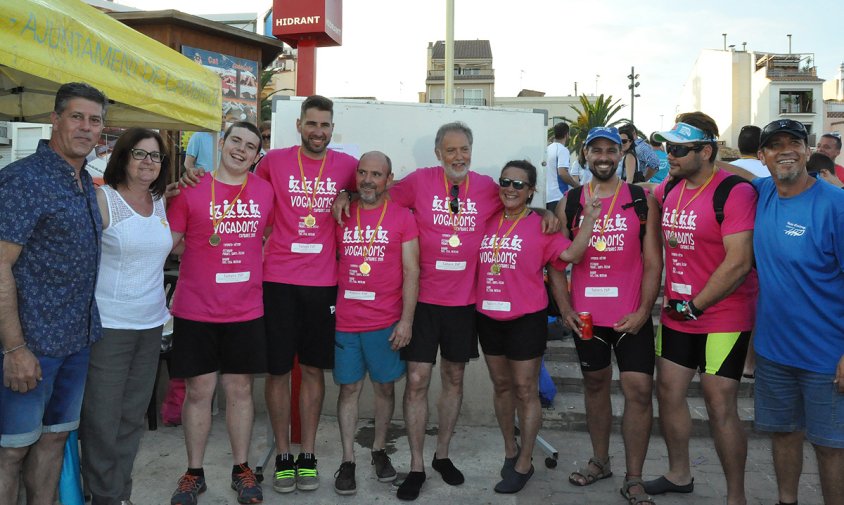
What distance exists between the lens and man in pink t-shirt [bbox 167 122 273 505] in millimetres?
3617

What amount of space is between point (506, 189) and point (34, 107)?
11.4ft

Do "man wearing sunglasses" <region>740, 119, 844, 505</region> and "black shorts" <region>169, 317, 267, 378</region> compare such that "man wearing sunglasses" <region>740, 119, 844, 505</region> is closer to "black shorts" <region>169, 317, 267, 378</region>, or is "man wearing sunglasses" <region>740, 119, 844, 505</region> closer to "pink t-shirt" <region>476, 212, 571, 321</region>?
"pink t-shirt" <region>476, 212, 571, 321</region>

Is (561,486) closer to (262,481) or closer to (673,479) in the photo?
(673,479)

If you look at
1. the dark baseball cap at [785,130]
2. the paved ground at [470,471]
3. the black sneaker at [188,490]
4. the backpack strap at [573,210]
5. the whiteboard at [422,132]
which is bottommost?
the paved ground at [470,471]

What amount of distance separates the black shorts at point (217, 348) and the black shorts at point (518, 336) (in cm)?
141

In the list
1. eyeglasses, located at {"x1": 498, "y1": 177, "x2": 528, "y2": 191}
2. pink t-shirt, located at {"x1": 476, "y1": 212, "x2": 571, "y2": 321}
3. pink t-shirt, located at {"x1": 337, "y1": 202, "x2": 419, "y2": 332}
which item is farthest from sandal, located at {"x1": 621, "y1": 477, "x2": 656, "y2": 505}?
eyeglasses, located at {"x1": 498, "y1": 177, "x2": 528, "y2": 191}

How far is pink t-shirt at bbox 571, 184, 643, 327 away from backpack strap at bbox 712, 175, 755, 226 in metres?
0.46

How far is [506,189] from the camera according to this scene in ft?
12.7

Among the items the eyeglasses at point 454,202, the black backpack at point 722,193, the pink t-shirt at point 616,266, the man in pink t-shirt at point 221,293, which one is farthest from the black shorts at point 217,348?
the black backpack at point 722,193

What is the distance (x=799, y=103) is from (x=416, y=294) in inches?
1749

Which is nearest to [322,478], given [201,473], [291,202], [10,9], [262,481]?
[262,481]

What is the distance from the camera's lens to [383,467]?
4.10 metres

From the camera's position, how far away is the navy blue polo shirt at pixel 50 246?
2.54 m

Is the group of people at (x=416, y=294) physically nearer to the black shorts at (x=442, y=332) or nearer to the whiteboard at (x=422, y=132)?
the black shorts at (x=442, y=332)
